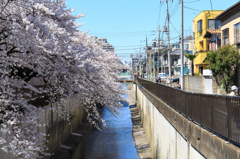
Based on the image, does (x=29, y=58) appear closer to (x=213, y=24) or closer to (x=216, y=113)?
(x=216, y=113)

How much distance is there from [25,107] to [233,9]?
20.5 meters

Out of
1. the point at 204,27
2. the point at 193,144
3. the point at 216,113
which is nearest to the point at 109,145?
the point at 193,144

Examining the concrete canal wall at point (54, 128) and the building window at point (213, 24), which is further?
the building window at point (213, 24)

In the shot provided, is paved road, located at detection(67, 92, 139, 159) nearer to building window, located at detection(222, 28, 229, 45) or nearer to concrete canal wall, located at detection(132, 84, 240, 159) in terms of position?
concrete canal wall, located at detection(132, 84, 240, 159)

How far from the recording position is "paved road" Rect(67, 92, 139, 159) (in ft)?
74.9

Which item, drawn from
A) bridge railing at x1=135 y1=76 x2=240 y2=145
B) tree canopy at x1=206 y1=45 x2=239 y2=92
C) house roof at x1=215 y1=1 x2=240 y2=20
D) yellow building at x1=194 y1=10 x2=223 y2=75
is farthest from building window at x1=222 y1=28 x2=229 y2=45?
bridge railing at x1=135 y1=76 x2=240 y2=145

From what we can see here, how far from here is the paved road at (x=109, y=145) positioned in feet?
74.9

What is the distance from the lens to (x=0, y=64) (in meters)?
8.70

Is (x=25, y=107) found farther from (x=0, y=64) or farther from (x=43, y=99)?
(x=43, y=99)

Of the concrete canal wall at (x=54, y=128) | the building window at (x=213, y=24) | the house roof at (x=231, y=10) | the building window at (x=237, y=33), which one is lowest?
the concrete canal wall at (x=54, y=128)

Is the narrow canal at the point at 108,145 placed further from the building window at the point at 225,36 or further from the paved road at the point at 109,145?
the building window at the point at 225,36

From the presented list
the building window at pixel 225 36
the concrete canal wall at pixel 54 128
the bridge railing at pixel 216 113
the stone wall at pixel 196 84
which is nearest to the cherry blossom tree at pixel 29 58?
the bridge railing at pixel 216 113

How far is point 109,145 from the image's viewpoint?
26297mm

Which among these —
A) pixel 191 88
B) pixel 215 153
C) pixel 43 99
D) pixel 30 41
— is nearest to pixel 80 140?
pixel 43 99
